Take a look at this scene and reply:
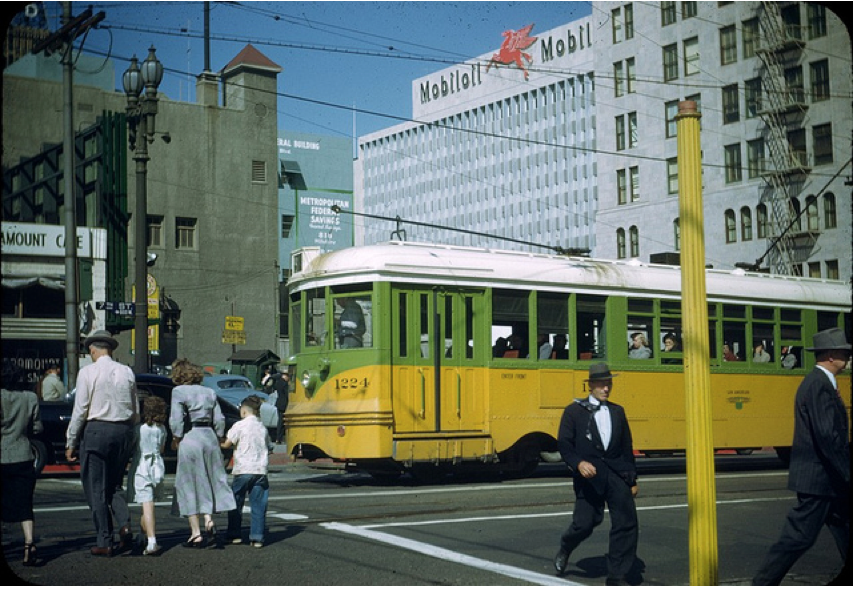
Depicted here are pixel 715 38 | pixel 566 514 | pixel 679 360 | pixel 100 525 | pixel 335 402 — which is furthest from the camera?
pixel 715 38

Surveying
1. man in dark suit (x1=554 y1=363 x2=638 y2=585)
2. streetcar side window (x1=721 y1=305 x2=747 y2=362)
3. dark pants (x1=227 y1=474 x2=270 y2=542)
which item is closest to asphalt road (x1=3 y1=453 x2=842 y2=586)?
dark pants (x1=227 y1=474 x2=270 y2=542)

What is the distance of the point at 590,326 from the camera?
708 inches

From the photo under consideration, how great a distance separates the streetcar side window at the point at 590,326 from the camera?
58.5 feet

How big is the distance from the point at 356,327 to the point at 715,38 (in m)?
46.3

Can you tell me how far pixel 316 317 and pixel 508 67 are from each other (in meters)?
105

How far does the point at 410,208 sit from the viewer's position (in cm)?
14000

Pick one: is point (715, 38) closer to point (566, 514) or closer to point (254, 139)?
point (254, 139)

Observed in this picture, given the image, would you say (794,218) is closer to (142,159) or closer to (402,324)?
(142,159)

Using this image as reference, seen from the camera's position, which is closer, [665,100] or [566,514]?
[566,514]

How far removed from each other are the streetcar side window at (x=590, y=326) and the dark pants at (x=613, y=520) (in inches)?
349

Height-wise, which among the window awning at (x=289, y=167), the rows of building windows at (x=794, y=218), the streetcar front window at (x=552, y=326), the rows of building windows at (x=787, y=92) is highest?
the window awning at (x=289, y=167)

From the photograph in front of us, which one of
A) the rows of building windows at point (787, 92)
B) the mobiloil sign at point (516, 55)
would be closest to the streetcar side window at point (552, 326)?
the rows of building windows at point (787, 92)

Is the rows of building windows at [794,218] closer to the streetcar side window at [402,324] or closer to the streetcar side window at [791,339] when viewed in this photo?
the streetcar side window at [791,339]

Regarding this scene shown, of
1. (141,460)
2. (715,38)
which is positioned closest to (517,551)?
(141,460)
